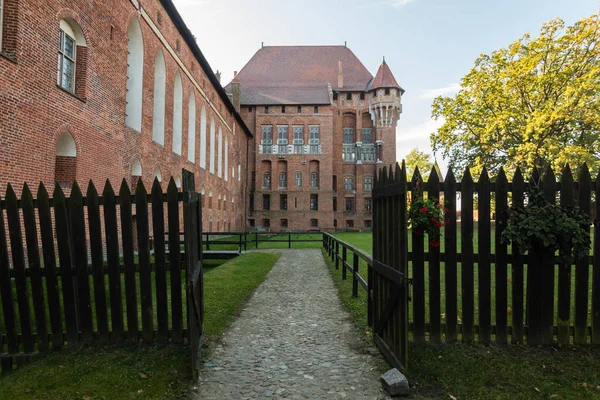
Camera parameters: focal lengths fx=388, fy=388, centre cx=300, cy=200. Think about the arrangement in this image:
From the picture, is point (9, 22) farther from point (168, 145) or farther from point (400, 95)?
point (400, 95)

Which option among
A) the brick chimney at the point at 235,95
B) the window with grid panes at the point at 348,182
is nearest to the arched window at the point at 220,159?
the brick chimney at the point at 235,95

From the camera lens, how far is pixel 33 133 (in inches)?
341

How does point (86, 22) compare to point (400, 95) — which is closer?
point (86, 22)

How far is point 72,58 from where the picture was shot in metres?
10.5

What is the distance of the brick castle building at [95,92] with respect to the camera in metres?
8.14

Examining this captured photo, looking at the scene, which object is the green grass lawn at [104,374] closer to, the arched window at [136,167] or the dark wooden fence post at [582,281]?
the dark wooden fence post at [582,281]

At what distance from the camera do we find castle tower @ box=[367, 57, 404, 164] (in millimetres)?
40219

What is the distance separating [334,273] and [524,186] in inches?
241

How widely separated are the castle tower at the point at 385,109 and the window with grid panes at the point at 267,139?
11005 mm

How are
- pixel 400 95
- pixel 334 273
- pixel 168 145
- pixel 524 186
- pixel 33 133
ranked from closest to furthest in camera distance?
pixel 524 186
pixel 33 133
pixel 334 273
pixel 168 145
pixel 400 95

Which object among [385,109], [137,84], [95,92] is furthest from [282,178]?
[95,92]

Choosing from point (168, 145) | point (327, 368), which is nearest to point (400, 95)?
point (168, 145)

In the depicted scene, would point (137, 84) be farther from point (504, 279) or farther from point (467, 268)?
point (504, 279)

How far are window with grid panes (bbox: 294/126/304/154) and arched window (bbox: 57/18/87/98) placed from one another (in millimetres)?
30800
